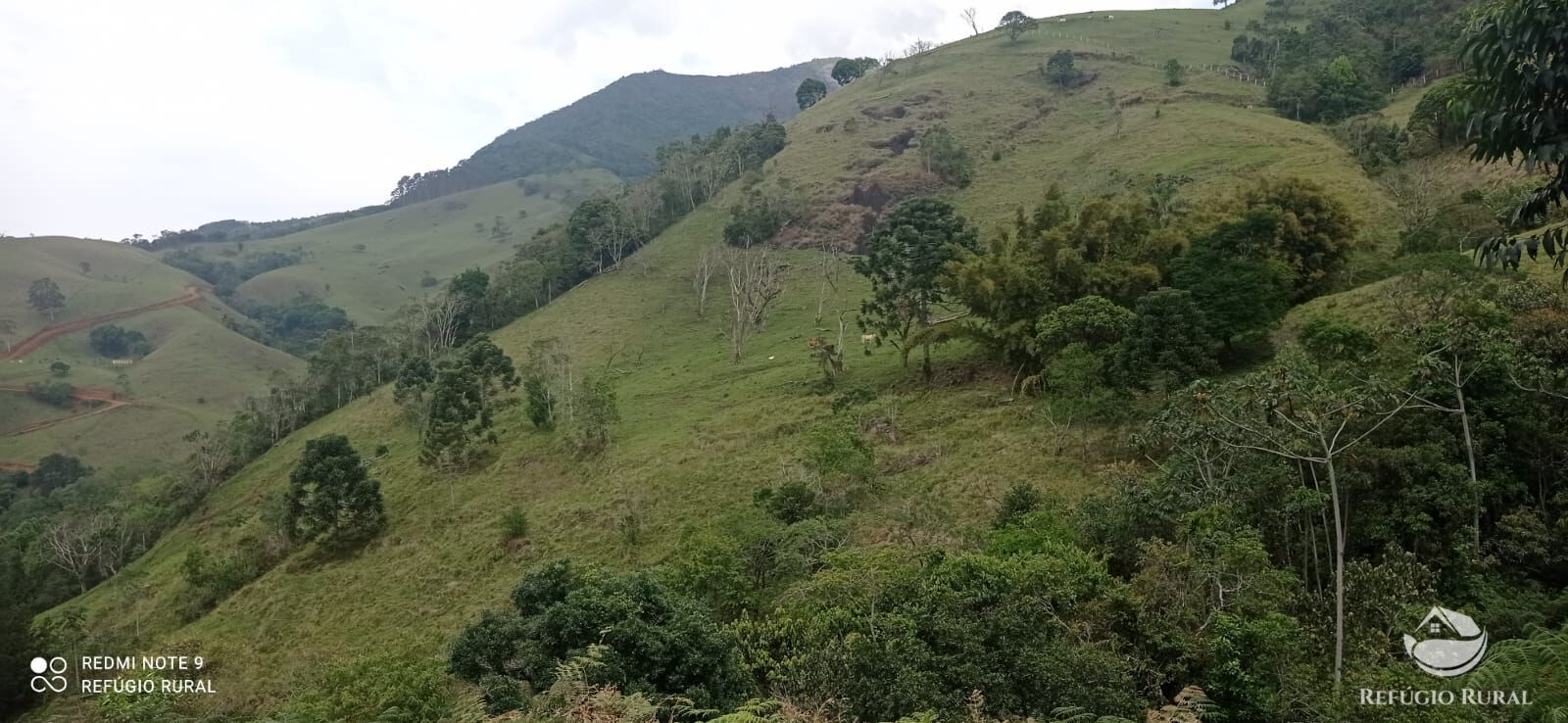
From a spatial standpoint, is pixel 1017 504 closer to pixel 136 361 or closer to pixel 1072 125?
pixel 1072 125

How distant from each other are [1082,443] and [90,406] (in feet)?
373

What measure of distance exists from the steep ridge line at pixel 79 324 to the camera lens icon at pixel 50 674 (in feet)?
372

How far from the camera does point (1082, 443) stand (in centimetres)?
2627

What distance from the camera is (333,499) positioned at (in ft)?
119

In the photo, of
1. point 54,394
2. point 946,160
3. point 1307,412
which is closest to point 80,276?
point 54,394

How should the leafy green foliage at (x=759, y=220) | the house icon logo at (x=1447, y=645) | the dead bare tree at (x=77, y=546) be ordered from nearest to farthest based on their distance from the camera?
the house icon logo at (x=1447, y=645) → the dead bare tree at (x=77, y=546) → the leafy green foliage at (x=759, y=220)

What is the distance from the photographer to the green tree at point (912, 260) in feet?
125

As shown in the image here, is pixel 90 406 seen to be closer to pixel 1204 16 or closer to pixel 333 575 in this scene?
pixel 333 575

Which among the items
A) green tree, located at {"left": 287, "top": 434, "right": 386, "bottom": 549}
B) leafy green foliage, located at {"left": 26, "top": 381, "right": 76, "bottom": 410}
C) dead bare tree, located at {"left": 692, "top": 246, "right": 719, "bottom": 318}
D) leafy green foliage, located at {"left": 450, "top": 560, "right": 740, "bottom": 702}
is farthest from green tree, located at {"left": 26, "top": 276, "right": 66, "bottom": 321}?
leafy green foliage, located at {"left": 450, "top": 560, "right": 740, "bottom": 702}

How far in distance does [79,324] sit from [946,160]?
426ft

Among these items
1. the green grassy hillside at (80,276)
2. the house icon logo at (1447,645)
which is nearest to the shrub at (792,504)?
the house icon logo at (1447,645)

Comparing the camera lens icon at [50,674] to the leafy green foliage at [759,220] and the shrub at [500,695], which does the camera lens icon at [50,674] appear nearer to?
the shrub at [500,695]

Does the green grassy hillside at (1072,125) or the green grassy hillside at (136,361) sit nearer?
the green grassy hillside at (1072,125)

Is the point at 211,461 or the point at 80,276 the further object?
the point at 80,276
